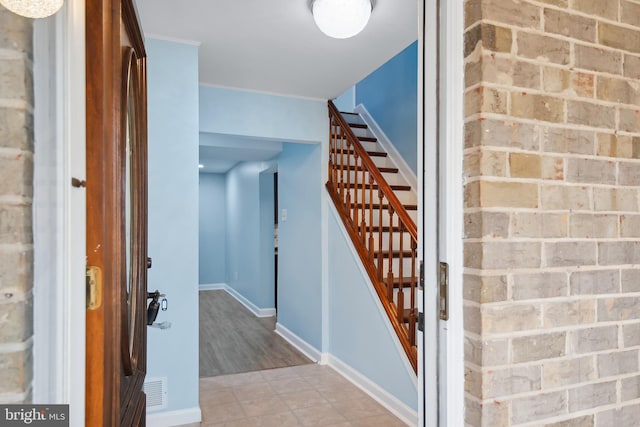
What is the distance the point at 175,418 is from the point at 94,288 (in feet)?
7.26

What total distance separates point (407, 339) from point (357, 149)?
1497 millimetres

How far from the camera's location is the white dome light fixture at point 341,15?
77.3 inches

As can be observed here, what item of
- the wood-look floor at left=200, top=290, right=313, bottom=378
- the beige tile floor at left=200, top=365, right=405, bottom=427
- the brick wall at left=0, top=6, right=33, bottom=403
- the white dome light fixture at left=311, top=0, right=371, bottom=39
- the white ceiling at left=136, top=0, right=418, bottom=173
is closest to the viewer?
the brick wall at left=0, top=6, right=33, bottom=403

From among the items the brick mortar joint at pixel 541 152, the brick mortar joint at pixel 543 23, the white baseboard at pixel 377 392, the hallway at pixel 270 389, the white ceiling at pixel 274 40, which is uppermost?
the white ceiling at pixel 274 40

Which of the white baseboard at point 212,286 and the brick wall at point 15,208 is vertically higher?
the brick wall at point 15,208

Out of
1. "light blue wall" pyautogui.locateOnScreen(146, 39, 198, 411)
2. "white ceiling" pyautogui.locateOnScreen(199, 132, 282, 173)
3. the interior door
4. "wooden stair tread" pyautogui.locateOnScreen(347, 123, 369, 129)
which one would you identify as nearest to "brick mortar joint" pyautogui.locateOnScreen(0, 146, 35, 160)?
the interior door

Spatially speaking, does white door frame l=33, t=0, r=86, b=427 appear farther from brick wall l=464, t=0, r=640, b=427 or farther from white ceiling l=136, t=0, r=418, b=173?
white ceiling l=136, t=0, r=418, b=173

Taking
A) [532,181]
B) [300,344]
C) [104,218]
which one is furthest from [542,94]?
[300,344]

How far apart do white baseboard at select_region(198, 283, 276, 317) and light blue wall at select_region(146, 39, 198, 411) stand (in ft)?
9.74

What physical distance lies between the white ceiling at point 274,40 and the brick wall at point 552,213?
50.8 inches

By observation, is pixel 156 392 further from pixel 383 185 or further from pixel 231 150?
pixel 231 150

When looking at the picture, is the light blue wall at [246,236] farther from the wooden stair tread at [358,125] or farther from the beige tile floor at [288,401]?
the beige tile floor at [288,401]

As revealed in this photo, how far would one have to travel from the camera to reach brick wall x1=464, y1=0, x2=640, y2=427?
0.94 m

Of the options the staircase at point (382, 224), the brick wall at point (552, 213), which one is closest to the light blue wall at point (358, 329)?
the staircase at point (382, 224)
